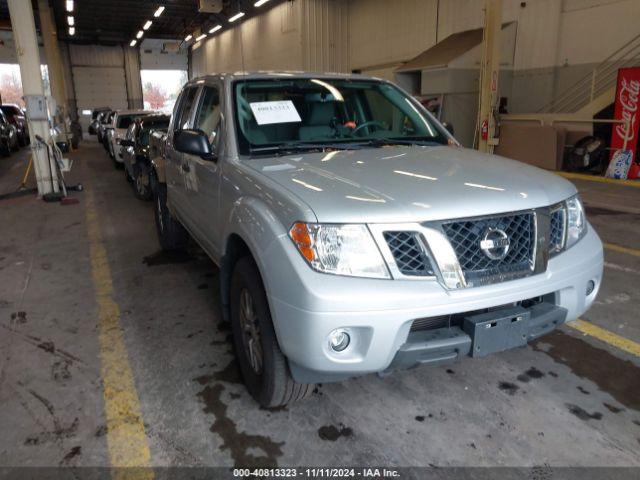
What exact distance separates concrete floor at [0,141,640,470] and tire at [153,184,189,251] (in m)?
1.19

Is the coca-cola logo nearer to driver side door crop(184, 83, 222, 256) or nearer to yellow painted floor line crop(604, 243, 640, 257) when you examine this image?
yellow painted floor line crop(604, 243, 640, 257)

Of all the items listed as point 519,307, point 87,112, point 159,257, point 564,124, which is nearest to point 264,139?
point 519,307

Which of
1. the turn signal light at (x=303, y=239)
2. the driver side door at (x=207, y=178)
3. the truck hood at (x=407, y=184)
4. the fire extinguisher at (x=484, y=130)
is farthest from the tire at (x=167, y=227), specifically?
the fire extinguisher at (x=484, y=130)

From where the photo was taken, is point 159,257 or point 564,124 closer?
point 159,257

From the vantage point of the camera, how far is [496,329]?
212cm

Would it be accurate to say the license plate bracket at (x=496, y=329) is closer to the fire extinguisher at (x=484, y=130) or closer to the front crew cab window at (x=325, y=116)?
the front crew cab window at (x=325, y=116)

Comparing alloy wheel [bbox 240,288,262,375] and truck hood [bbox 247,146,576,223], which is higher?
truck hood [bbox 247,146,576,223]

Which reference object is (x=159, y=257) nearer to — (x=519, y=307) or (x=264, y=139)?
(x=264, y=139)

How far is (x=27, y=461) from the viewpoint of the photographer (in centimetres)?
223

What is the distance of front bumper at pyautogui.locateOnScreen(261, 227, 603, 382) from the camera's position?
6.37 feet

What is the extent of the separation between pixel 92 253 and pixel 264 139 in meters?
3.42

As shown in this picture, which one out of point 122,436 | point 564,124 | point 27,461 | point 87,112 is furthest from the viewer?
point 87,112

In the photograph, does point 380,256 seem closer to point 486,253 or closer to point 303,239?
point 303,239

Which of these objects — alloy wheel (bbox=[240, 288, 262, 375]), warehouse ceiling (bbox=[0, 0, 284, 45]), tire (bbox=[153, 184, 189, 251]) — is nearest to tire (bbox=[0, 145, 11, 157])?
warehouse ceiling (bbox=[0, 0, 284, 45])
